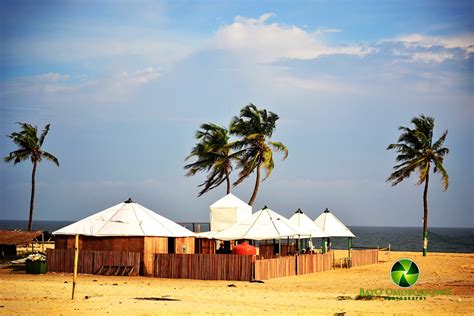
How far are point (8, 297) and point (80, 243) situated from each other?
48.9 feet

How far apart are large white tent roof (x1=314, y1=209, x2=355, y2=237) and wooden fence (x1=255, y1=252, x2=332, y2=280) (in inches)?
263

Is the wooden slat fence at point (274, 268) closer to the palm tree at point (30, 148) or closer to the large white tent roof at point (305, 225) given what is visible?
the large white tent roof at point (305, 225)

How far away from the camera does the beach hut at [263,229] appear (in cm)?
4379

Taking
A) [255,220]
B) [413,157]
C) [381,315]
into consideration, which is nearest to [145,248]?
[255,220]

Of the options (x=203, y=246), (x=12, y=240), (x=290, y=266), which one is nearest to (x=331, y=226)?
(x=203, y=246)

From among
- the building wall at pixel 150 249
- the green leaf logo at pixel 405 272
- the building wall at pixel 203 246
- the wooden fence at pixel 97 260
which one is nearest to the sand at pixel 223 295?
the green leaf logo at pixel 405 272

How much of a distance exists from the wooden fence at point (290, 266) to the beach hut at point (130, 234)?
21.0ft

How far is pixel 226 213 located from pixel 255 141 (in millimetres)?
10277

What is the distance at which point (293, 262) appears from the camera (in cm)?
4303

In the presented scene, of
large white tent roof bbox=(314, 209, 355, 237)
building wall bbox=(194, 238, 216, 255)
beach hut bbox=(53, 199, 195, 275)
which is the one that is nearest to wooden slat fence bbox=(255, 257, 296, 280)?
beach hut bbox=(53, 199, 195, 275)

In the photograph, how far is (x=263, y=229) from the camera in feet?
145

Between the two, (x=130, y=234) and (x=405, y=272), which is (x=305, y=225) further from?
(x=405, y=272)

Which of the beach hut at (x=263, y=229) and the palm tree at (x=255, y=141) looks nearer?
the beach hut at (x=263, y=229)

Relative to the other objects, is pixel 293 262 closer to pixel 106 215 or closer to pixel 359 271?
pixel 359 271
